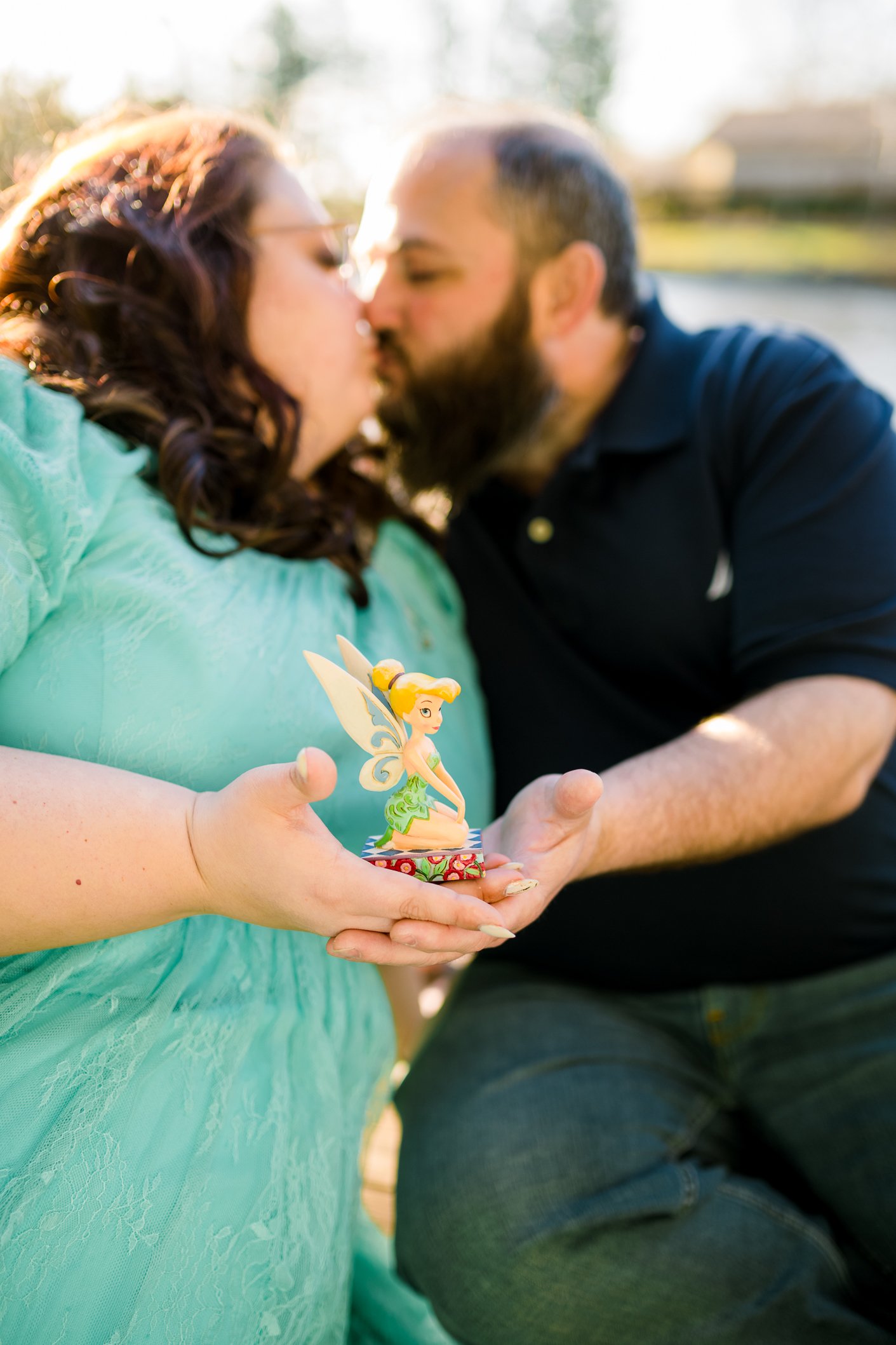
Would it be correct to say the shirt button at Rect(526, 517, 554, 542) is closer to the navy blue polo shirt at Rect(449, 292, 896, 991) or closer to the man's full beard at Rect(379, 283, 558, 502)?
the navy blue polo shirt at Rect(449, 292, 896, 991)

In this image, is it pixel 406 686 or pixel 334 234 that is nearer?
pixel 406 686

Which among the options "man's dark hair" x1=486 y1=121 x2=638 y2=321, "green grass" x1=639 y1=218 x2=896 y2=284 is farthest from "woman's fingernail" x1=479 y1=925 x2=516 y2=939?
"green grass" x1=639 y1=218 x2=896 y2=284

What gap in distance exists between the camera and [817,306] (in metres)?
6.73

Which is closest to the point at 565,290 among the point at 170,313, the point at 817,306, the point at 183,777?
the point at 170,313

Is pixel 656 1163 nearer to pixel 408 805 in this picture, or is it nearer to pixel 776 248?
pixel 408 805

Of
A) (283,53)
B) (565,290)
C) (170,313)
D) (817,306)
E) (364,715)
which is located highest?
(283,53)

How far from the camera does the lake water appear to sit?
5.65 m

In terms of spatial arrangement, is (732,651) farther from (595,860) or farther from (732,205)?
(732,205)

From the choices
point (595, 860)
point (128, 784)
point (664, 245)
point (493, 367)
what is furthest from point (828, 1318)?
point (664, 245)

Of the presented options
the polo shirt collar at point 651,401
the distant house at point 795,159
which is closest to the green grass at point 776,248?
the distant house at point 795,159

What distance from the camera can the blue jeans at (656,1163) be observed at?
5.45ft

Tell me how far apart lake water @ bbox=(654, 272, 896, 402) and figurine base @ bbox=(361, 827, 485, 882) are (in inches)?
181

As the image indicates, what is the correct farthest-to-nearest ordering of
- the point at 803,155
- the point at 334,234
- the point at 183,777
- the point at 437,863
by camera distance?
the point at 803,155 → the point at 334,234 → the point at 183,777 → the point at 437,863

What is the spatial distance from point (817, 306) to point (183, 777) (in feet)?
22.2
